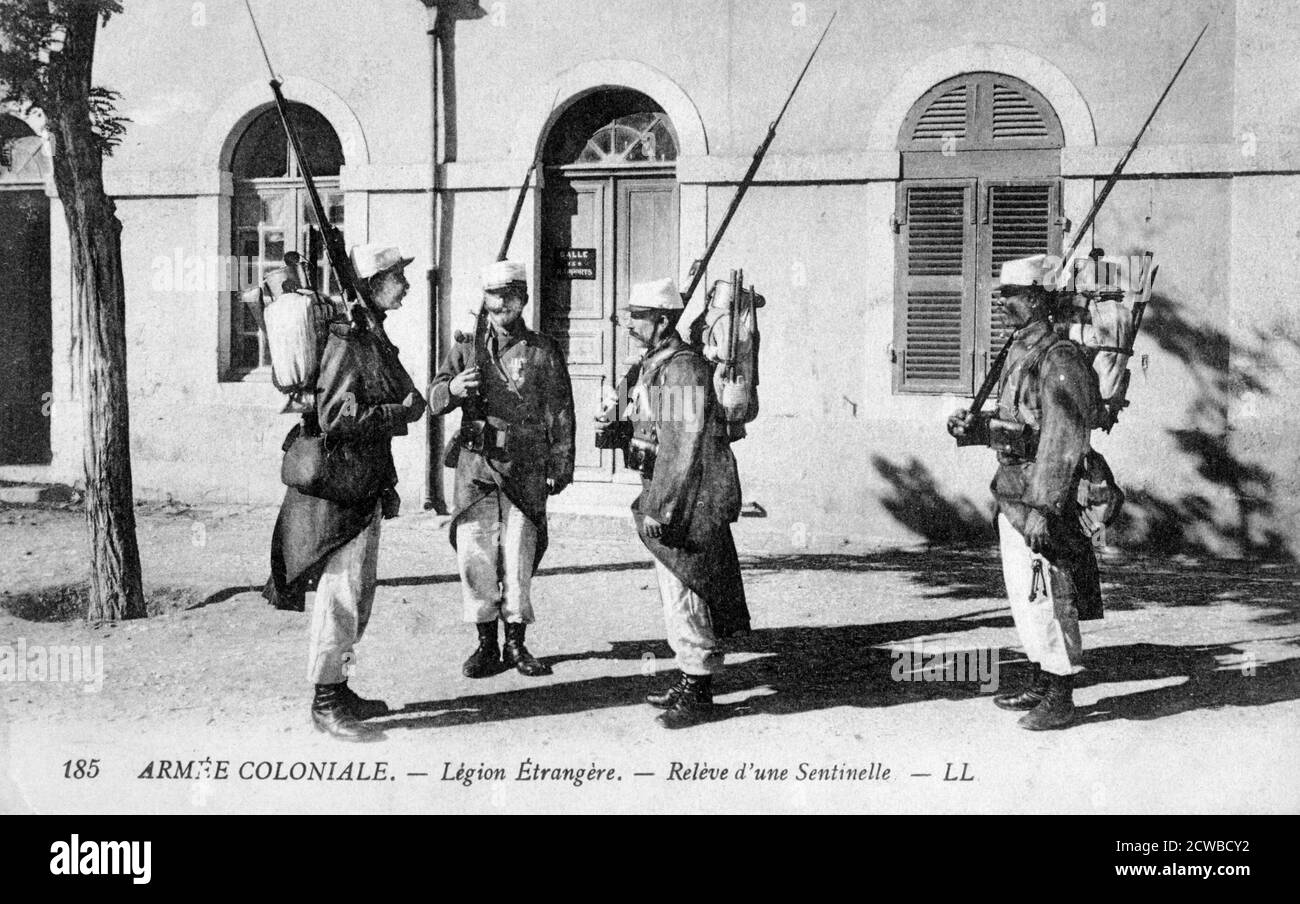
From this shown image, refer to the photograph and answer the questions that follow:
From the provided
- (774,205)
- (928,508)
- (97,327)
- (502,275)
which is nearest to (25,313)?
(97,327)

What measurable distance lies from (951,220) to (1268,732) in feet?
16.4

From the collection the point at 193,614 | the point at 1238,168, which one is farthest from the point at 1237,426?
the point at 193,614

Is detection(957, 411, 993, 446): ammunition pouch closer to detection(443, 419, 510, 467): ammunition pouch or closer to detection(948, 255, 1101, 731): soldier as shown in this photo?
detection(948, 255, 1101, 731): soldier

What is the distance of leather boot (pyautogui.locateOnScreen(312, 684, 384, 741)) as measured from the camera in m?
4.86

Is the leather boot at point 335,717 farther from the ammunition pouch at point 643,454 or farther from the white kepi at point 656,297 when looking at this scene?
the white kepi at point 656,297

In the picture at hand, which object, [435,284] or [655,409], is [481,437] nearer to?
[655,409]

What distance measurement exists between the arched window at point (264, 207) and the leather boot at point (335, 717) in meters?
6.18

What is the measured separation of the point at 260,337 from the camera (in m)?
10.6

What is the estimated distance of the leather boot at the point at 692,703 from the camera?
5090 millimetres

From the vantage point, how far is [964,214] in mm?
9055

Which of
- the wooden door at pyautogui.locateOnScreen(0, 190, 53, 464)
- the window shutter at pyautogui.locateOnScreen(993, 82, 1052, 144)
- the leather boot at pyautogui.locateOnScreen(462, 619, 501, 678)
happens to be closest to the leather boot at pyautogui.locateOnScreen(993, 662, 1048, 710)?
the leather boot at pyautogui.locateOnScreen(462, 619, 501, 678)

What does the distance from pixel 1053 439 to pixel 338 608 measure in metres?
2.93

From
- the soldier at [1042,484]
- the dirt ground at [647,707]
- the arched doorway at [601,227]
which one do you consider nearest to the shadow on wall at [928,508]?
the dirt ground at [647,707]

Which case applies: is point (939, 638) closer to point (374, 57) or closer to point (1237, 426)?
point (1237, 426)
